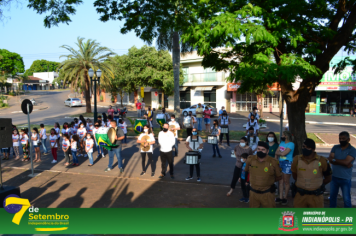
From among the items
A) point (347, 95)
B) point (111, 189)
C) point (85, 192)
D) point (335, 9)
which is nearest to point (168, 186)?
point (111, 189)

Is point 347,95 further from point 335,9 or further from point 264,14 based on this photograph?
point 264,14

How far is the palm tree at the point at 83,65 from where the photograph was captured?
26905mm

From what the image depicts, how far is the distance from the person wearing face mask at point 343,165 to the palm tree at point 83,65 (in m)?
25.0

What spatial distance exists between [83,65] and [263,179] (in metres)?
26.1

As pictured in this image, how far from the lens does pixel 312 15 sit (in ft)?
27.6

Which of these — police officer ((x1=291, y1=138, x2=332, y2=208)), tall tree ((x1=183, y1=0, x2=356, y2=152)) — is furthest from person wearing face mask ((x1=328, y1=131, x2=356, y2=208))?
tall tree ((x1=183, y1=0, x2=356, y2=152))

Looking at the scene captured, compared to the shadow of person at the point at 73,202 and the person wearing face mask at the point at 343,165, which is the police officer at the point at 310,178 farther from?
the shadow of person at the point at 73,202

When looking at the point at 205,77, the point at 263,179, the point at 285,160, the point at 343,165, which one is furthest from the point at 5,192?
the point at 205,77

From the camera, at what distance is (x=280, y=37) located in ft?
25.1

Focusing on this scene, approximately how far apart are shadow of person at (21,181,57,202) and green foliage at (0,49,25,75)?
61849 mm

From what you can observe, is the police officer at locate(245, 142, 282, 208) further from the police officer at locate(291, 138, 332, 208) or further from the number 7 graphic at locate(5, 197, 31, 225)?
the number 7 graphic at locate(5, 197, 31, 225)

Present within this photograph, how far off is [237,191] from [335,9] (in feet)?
22.9

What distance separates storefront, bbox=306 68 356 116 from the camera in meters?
27.4

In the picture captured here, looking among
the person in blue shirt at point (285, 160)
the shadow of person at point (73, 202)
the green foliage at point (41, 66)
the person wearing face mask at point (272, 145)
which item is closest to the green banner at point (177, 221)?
the shadow of person at point (73, 202)
